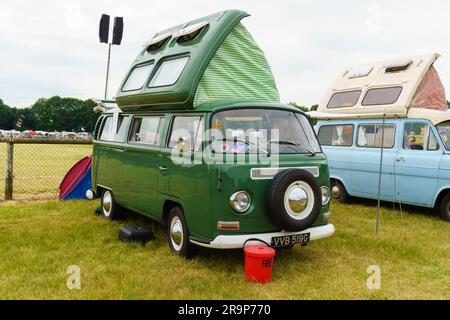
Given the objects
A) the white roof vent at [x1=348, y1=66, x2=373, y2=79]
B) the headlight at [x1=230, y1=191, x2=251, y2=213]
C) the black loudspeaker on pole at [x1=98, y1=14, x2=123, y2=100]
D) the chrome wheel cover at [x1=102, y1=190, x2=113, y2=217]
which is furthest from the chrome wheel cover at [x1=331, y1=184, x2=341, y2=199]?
the black loudspeaker on pole at [x1=98, y1=14, x2=123, y2=100]

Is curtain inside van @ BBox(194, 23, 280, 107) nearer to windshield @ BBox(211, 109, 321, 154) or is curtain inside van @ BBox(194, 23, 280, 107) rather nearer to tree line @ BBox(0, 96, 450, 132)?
windshield @ BBox(211, 109, 321, 154)

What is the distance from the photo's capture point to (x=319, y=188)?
541 centimetres

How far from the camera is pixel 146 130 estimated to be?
700 centimetres

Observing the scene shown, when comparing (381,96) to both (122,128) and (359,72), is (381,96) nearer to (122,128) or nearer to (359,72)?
(359,72)

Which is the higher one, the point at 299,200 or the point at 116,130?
the point at 116,130

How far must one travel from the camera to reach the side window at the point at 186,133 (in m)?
5.63

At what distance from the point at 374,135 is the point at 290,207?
542 cm

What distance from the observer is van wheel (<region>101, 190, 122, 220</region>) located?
323 inches

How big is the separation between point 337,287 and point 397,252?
6.08 ft

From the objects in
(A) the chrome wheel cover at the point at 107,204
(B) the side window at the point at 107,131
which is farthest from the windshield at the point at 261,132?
(A) the chrome wheel cover at the point at 107,204

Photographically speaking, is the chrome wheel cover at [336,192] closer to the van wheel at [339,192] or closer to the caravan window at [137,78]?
the van wheel at [339,192]

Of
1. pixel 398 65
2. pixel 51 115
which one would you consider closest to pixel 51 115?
pixel 51 115
